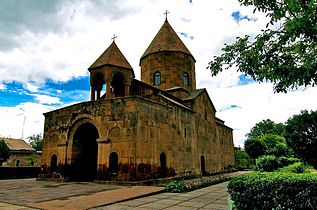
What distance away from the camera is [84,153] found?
1512cm

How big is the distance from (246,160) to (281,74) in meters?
31.2

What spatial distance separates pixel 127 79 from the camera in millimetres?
15133

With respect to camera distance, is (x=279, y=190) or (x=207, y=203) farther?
(x=207, y=203)

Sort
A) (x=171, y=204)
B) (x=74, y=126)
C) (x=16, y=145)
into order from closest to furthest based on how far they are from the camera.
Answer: (x=171, y=204), (x=74, y=126), (x=16, y=145)

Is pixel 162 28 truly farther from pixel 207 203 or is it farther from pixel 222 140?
pixel 207 203

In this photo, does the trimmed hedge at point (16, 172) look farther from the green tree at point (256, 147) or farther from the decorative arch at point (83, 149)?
the green tree at point (256, 147)

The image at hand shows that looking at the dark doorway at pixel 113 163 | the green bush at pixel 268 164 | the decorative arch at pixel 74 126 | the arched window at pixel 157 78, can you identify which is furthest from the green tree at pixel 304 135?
the arched window at pixel 157 78

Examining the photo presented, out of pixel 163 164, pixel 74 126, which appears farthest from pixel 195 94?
pixel 74 126

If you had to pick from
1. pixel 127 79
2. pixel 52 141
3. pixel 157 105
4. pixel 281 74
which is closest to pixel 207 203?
pixel 281 74

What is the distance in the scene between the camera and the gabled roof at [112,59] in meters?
14.9

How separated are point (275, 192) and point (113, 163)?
29.1 feet

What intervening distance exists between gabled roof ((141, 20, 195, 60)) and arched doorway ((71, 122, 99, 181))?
29.0 ft

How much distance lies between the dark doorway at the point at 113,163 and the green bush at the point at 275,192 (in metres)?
7.72

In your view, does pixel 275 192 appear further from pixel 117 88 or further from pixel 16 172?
pixel 16 172
